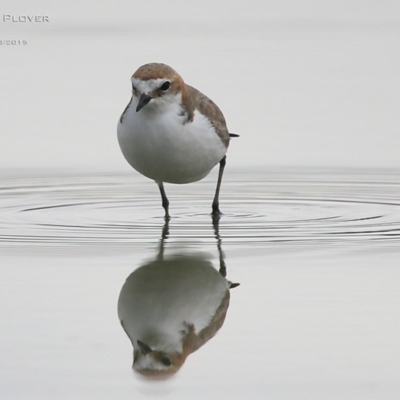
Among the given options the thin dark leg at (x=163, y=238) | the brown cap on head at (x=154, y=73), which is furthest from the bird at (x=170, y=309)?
the brown cap on head at (x=154, y=73)

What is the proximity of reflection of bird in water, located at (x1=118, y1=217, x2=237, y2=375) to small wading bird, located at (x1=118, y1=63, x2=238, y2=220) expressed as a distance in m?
1.80

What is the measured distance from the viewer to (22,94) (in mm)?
21125

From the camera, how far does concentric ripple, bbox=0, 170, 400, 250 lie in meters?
11.6

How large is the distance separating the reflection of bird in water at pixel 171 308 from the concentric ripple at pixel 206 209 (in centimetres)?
117

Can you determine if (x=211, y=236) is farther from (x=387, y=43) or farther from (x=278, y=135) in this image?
(x=387, y=43)

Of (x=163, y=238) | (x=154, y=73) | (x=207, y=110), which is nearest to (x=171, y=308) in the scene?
(x=163, y=238)

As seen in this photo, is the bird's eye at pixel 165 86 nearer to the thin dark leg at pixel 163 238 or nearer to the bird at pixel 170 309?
the thin dark leg at pixel 163 238

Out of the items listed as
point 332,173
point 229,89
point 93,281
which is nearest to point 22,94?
point 229,89

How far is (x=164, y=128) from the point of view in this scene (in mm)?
12258

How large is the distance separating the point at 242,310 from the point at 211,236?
280 cm

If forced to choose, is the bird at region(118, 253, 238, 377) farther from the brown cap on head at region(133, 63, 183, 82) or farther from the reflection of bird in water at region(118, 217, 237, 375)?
the brown cap on head at region(133, 63, 183, 82)

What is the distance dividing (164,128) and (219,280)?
2.76 metres

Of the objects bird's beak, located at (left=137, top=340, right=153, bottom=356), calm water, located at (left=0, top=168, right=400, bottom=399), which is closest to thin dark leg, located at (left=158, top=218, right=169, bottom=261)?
calm water, located at (left=0, top=168, right=400, bottom=399)
